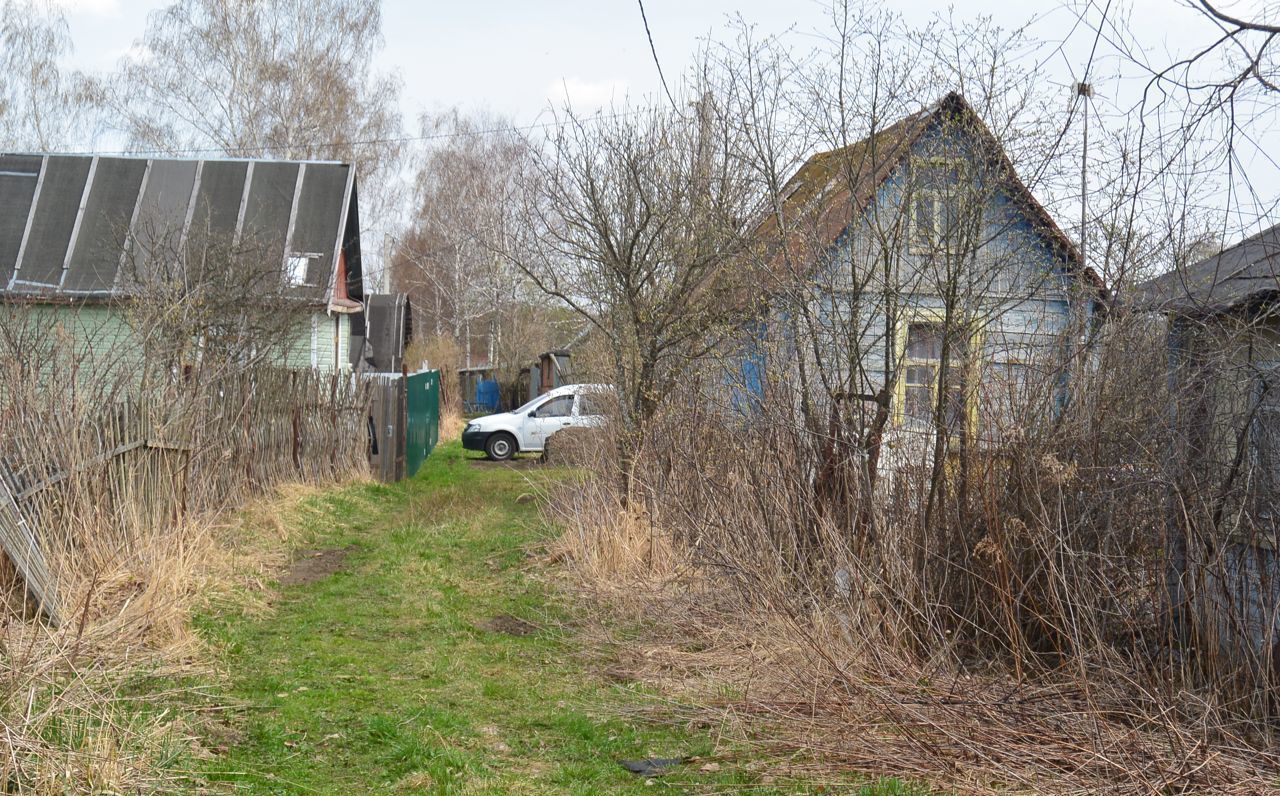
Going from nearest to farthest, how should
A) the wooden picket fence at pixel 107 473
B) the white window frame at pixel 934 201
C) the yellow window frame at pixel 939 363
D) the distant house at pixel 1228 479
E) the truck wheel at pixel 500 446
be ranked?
1. the distant house at pixel 1228 479
2. the wooden picket fence at pixel 107 473
3. the yellow window frame at pixel 939 363
4. the white window frame at pixel 934 201
5. the truck wheel at pixel 500 446

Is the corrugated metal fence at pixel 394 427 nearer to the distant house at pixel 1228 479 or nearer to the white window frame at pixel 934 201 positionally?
the white window frame at pixel 934 201

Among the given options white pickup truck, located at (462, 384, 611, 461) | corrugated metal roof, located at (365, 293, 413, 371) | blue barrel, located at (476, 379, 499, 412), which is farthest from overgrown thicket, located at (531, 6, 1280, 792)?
blue barrel, located at (476, 379, 499, 412)

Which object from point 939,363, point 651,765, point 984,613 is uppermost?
point 939,363

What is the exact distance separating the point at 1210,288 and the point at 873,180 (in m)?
2.14

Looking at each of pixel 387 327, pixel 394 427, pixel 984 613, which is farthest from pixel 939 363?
pixel 387 327

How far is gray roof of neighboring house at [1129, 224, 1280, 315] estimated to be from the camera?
19.3 feet

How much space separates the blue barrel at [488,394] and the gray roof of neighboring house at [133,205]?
17903 millimetres

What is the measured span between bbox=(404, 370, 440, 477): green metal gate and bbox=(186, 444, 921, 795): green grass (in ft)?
26.9

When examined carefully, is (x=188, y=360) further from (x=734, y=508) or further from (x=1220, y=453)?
(x=1220, y=453)

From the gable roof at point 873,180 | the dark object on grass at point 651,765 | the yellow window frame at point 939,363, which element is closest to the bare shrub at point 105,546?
the dark object on grass at point 651,765

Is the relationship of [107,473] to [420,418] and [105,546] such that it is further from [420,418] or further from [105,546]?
[420,418]

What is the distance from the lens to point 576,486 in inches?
426

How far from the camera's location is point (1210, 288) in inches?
235

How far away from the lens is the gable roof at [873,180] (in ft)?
22.7
